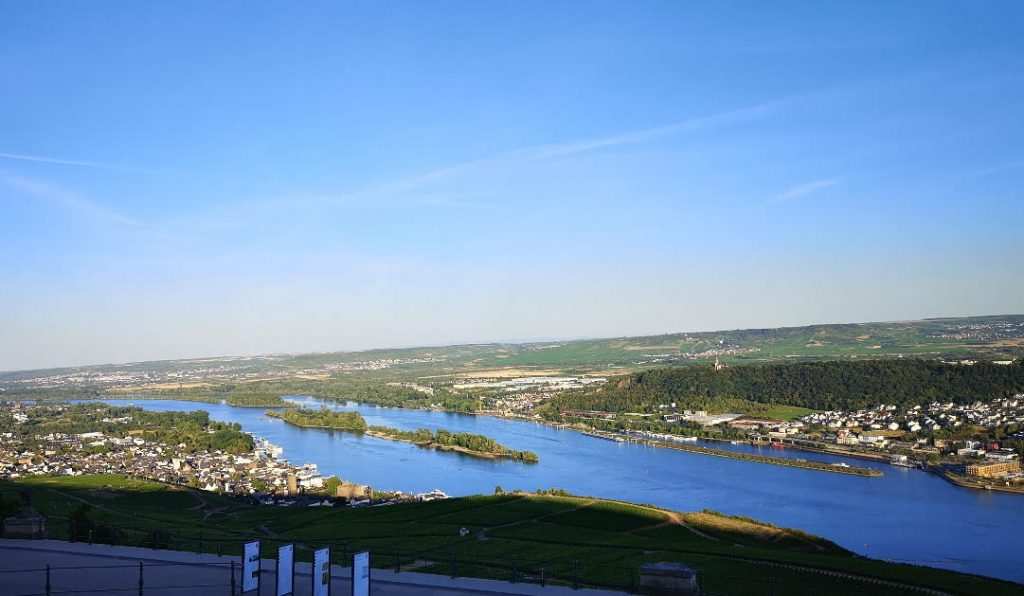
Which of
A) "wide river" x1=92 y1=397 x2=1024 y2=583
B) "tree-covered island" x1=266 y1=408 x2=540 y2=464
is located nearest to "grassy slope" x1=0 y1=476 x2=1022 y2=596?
"wide river" x1=92 y1=397 x2=1024 y2=583

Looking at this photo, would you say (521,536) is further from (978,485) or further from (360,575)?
(978,485)

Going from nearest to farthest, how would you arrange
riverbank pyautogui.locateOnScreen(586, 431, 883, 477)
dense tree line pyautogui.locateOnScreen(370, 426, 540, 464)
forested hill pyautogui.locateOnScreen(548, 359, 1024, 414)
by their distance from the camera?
riverbank pyautogui.locateOnScreen(586, 431, 883, 477), dense tree line pyautogui.locateOnScreen(370, 426, 540, 464), forested hill pyautogui.locateOnScreen(548, 359, 1024, 414)

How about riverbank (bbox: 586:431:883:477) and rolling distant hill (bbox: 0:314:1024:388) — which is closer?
riverbank (bbox: 586:431:883:477)

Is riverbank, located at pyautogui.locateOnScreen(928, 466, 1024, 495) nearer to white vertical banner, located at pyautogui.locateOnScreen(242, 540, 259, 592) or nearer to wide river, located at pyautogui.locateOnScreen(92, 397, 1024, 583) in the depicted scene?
wide river, located at pyautogui.locateOnScreen(92, 397, 1024, 583)

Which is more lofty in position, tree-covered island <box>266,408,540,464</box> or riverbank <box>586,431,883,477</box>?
tree-covered island <box>266,408,540,464</box>

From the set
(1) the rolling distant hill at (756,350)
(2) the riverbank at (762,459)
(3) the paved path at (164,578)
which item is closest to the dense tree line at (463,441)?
(2) the riverbank at (762,459)

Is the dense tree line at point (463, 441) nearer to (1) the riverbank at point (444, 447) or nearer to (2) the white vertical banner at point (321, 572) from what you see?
(1) the riverbank at point (444, 447)

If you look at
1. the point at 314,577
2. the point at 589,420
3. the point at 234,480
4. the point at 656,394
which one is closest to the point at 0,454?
the point at 234,480
